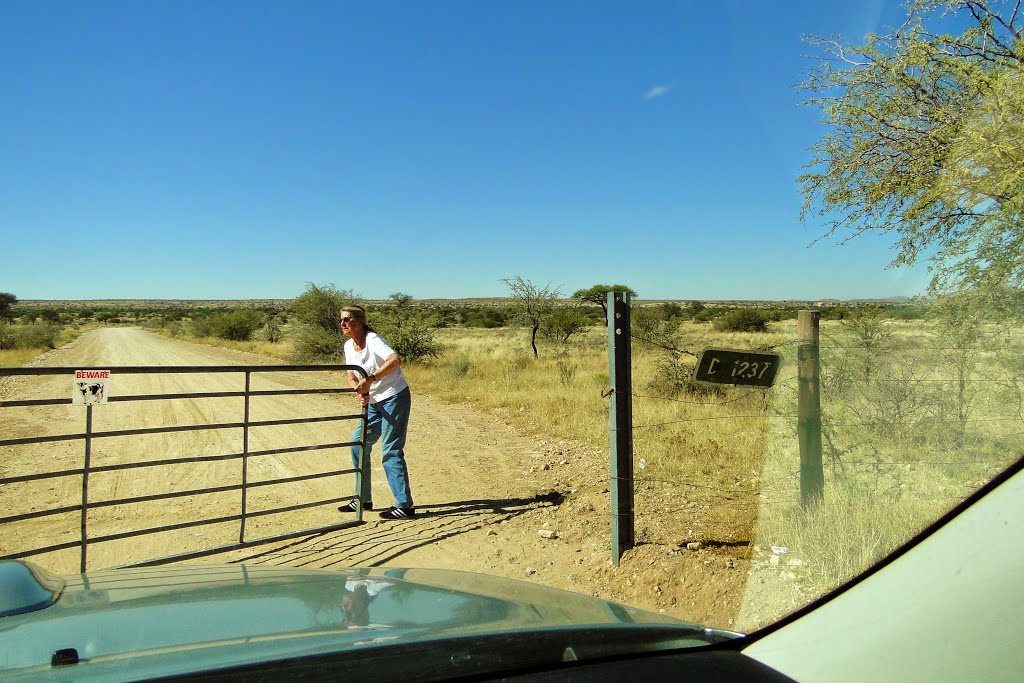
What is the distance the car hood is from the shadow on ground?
2.83 metres

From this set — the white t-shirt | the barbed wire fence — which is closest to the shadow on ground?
the white t-shirt

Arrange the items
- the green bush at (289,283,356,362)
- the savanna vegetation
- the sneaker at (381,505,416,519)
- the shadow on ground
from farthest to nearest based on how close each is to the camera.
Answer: the green bush at (289,283,356,362) → the sneaker at (381,505,416,519) → the shadow on ground → the savanna vegetation

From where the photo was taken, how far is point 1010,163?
569cm

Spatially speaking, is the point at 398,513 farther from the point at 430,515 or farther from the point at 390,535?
the point at 390,535

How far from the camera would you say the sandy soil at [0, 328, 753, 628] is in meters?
5.36

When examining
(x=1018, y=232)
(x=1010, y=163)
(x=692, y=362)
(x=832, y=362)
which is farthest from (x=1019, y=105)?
A: (x=692, y=362)

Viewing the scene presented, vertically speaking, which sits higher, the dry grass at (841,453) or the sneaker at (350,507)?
the dry grass at (841,453)

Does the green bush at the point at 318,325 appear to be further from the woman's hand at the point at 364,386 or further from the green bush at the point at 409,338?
the woman's hand at the point at 364,386

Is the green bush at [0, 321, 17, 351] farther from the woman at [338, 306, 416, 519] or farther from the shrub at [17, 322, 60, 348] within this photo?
the woman at [338, 306, 416, 519]

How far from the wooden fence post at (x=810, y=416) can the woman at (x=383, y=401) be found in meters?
3.45

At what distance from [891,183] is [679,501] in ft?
12.2

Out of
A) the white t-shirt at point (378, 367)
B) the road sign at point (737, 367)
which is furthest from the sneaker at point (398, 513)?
the road sign at point (737, 367)

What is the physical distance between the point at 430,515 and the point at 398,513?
0.35 m

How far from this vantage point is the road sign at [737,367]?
16.5 feet
